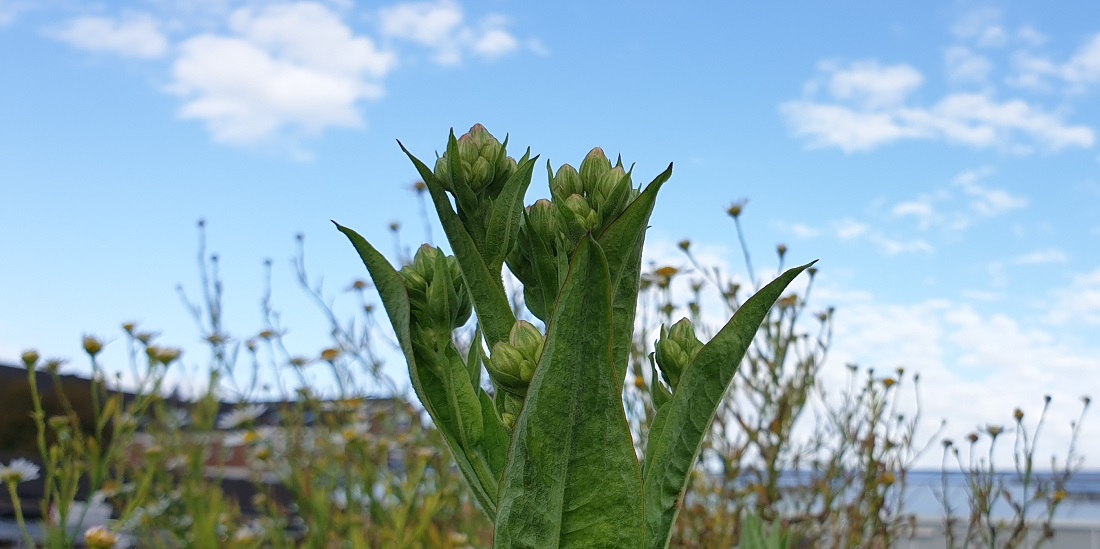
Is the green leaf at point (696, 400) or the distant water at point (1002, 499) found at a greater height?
the green leaf at point (696, 400)

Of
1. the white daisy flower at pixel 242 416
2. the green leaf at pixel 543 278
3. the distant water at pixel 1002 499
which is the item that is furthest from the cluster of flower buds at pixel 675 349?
the distant water at pixel 1002 499

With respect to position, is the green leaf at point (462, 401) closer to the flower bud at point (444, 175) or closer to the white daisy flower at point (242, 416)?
the flower bud at point (444, 175)

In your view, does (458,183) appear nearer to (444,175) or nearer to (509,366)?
(444,175)

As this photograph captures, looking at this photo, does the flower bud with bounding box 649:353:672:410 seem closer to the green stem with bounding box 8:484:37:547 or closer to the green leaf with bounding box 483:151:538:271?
the green leaf with bounding box 483:151:538:271

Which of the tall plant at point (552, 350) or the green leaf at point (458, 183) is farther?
the green leaf at point (458, 183)

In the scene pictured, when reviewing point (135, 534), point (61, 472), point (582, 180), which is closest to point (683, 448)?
point (582, 180)

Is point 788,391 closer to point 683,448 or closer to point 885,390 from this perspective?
point 885,390

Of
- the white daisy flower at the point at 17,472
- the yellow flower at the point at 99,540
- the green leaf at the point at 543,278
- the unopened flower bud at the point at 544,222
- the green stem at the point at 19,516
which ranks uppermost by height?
the unopened flower bud at the point at 544,222
